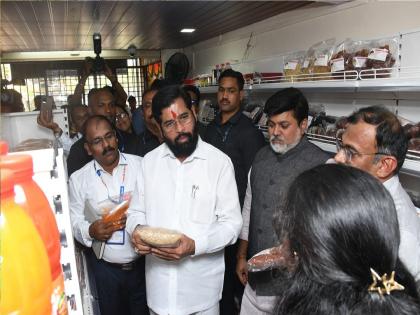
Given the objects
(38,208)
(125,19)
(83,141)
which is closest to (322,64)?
(83,141)

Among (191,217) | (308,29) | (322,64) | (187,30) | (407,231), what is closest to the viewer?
(407,231)

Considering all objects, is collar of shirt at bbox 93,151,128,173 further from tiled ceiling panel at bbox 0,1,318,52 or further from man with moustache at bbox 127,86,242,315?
tiled ceiling panel at bbox 0,1,318,52

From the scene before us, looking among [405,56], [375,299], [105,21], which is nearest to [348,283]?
[375,299]

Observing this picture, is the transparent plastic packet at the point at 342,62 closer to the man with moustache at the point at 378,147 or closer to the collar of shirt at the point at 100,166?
the man with moustache at the point at 378,147

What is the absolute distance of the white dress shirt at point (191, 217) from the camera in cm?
172

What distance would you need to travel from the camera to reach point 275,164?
209 cm

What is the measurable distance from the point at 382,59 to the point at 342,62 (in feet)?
0.83

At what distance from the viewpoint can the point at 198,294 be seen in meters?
1.74

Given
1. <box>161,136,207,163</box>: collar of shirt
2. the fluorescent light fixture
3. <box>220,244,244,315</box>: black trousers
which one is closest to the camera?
<box>161,136,207,163</box>: collar of shirt

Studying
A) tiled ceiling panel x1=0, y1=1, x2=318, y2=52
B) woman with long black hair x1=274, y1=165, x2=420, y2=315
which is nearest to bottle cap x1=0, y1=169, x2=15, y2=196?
woman with long black hair x1=274, y1=165, x2=420, y2=315

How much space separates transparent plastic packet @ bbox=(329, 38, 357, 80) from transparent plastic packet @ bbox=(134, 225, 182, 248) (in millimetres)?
1406

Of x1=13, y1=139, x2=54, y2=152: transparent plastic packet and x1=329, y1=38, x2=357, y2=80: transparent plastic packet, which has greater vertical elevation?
x1=329, y1=38, x2=357, y2=80: transparent plastic packet

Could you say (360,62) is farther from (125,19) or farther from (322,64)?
(125,19)

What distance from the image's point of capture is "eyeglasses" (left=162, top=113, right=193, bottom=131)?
5.91 ft
